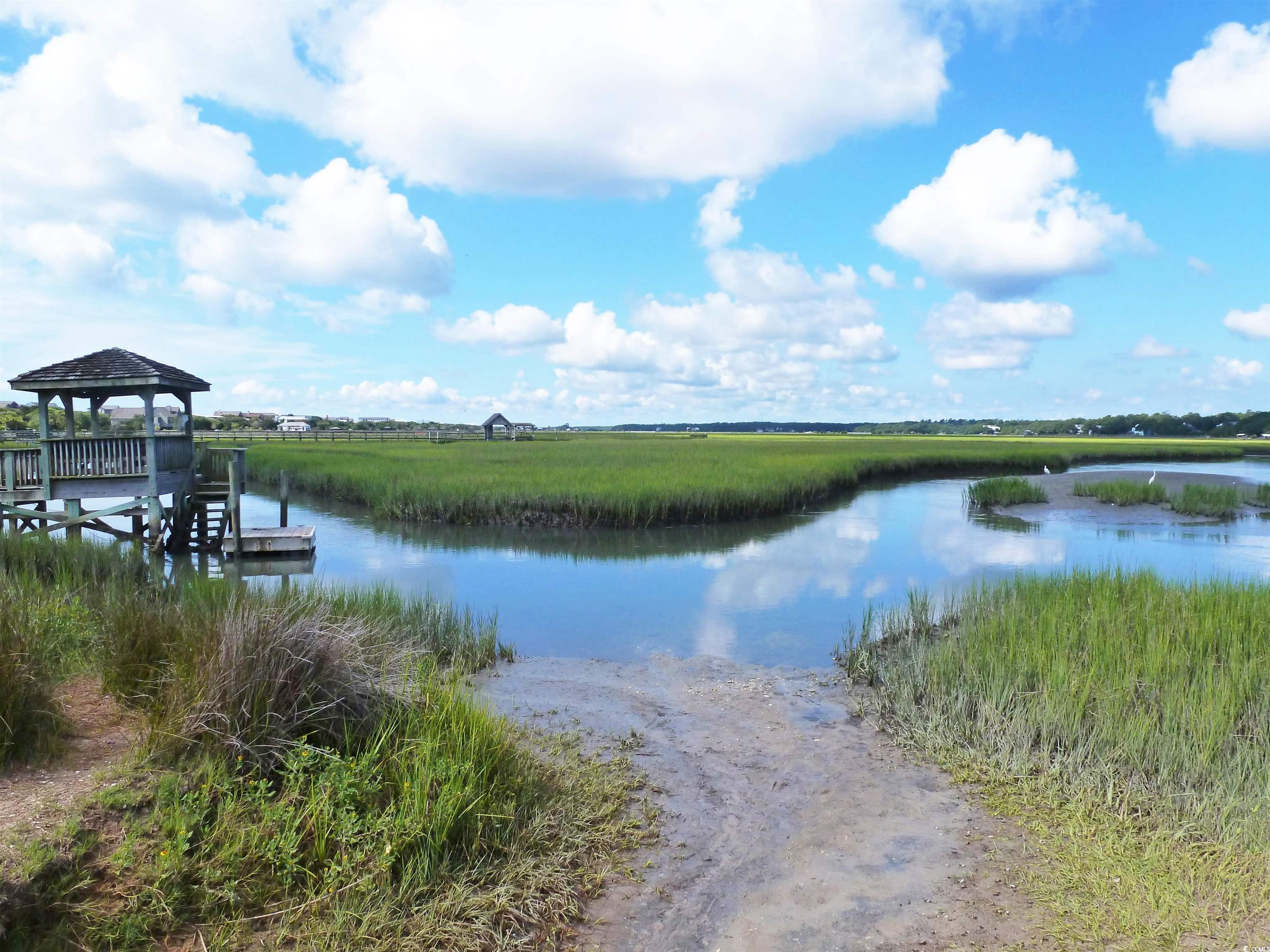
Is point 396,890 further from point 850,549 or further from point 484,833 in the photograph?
point 850,549

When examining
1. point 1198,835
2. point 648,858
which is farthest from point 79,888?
point 1198,835

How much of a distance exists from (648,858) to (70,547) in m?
9.77

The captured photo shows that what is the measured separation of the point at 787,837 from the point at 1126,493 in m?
26.2

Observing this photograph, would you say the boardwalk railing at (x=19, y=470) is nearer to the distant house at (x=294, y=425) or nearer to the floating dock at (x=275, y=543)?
the floating dock at (x=275, y=543)

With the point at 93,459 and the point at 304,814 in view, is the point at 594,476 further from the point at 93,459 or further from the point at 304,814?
the point at 304,814

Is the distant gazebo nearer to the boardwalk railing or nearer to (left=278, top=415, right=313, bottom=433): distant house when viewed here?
(left=278, top=415, right=313, bottom=433): distant house

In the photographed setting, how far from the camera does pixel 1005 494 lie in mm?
25703

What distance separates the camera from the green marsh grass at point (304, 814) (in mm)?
3205

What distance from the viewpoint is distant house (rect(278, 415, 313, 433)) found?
66.9 meters

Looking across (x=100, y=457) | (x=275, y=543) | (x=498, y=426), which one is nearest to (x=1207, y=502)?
(x=275, y=543)

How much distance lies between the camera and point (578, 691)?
24.3 ft

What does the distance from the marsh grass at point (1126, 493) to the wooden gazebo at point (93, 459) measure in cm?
2732

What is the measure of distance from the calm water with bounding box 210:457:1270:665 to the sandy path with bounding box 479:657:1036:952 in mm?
2329

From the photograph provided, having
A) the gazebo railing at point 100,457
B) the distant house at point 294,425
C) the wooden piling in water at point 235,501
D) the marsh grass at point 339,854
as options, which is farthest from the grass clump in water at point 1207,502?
the distant house at point 294,425
